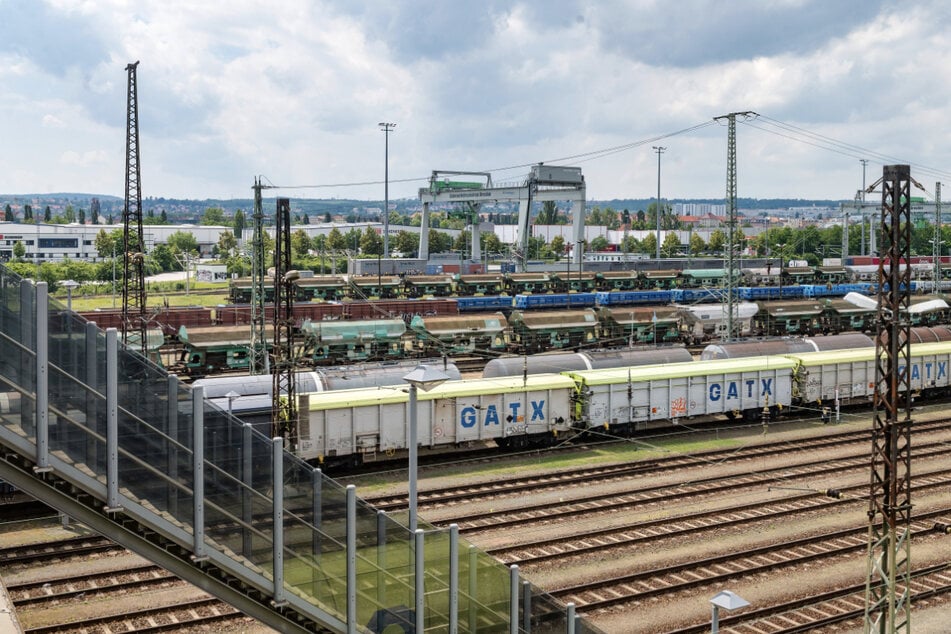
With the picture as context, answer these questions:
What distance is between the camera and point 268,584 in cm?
1255

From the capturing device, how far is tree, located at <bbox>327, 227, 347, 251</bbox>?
168 meters

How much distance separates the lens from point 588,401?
35.8m

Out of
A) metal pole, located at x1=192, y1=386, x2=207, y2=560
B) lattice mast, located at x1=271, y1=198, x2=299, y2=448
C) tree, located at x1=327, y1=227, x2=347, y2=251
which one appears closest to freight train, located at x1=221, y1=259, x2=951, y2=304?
lattice mast, located at x1=271, y1=198, x2=299, y2=448

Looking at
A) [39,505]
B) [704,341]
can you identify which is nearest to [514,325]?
[704,341]

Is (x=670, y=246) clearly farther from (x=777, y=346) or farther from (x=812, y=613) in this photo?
(x=812, y=613)

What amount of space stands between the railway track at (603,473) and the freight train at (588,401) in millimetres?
2639

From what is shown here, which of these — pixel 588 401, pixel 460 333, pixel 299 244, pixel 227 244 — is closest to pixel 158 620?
pixel 588 401

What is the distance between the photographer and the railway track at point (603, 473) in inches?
1157

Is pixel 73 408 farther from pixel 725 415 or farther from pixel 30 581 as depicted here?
pixel 725 415

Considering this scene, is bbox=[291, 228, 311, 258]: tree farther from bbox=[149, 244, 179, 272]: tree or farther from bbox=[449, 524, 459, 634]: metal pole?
bbox=[449, 524, 459, 634]: metal pole

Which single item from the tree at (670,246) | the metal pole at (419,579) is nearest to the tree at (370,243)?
the tree at (670,246)

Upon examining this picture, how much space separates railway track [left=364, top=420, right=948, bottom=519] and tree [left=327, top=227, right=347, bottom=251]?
135145 millimetres

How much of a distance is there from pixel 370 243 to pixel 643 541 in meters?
150

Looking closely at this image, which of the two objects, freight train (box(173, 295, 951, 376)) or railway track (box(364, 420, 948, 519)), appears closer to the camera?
railway track (box(364, 420, 948, 519))
